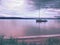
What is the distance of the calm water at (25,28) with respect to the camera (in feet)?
15.8

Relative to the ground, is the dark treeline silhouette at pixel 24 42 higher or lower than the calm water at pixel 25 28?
lower

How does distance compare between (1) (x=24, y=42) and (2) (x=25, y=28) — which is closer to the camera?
(1) (x=24, y=42)

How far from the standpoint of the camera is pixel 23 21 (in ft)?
16.0

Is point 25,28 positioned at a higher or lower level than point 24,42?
higher

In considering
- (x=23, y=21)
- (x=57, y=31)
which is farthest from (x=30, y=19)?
(x=57, y=31)

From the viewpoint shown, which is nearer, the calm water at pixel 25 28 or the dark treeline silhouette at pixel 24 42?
the dark treeline silhouette at pixel 24 42

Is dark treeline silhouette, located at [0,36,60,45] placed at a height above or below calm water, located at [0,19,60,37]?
below

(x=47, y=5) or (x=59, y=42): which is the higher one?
(x=47, y=5)

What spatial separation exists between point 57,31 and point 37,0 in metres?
0.53

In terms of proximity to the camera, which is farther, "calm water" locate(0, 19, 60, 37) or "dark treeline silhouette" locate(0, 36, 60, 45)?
"calm water" locate(0, 19, 60, 37)

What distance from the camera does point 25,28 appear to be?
4.85m

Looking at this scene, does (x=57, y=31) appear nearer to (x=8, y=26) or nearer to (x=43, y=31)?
(x=43, y=31)

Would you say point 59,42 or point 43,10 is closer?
point 59,42

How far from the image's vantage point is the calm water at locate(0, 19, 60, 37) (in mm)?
4824
